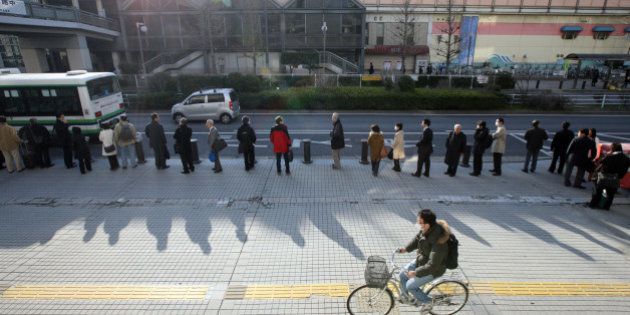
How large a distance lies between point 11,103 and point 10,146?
11.3 ft

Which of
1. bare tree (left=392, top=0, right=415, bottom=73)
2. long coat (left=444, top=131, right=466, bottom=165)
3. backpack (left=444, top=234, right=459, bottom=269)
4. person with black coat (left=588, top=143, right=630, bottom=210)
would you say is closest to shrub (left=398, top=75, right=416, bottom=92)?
long coat (left=444, top=131, right=466, bottom=165)

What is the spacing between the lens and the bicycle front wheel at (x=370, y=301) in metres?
4.57

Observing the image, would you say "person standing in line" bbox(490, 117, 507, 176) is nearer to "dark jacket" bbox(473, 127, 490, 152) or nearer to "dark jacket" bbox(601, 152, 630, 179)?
"dark jacket" bbox(473, 127, 490, 152)

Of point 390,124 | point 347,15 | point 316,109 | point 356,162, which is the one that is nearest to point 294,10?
point 347,15

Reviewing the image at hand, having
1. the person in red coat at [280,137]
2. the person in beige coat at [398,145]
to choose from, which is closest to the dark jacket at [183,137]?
the person in red coat at [280,137]

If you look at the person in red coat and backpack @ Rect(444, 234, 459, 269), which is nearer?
backpack @ Rect(444, 234, 459, 269)

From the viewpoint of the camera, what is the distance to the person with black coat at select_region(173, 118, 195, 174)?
379 inches

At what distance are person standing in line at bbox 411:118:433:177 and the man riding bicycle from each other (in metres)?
5.30

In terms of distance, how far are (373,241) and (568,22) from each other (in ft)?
147

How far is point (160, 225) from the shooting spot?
285 inches

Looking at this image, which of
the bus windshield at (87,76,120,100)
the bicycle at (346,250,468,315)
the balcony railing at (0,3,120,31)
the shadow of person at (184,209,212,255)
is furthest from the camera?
the balcony railing at (0,3,120,31)

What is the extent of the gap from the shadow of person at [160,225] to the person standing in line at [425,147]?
20.9ft

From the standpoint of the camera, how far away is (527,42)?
1526 inches

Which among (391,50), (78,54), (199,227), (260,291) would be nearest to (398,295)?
(260,291)
